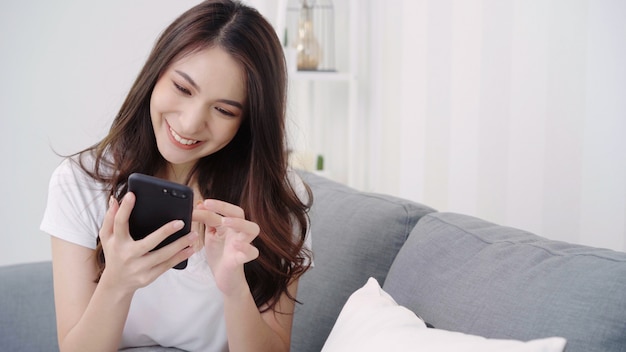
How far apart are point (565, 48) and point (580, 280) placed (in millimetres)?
844

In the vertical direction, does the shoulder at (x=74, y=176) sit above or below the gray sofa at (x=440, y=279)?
above

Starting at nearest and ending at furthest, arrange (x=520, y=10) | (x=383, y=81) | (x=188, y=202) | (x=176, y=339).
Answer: (x=188, y=202)
(x=176, y=339)
(x=520, y=10)
(x=383, y=81)

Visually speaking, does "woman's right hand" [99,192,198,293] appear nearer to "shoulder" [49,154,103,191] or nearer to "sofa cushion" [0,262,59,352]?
"shoulder" [49,154,103,191]

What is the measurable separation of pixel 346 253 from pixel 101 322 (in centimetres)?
Result: 57

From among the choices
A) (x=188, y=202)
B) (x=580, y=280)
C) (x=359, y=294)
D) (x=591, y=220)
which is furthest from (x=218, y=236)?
(x=591, y=220)

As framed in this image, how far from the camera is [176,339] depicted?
1.47 m

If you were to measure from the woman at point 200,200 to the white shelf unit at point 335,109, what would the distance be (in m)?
1.10

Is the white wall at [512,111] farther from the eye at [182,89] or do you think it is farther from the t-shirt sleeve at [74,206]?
the t-shirt sleeve at [74,206]

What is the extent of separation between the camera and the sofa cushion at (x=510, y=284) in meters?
0.96

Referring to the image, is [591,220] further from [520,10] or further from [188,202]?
[188,202]

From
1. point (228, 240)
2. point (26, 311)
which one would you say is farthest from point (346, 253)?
point (26, 311)

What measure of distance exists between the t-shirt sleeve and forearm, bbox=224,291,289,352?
320 millimetres

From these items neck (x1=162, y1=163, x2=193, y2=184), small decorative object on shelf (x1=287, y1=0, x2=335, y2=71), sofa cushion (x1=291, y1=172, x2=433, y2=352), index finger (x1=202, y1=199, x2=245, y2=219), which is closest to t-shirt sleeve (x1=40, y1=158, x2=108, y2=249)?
neck (x1=162, y1=163, x2=193, y2=184)

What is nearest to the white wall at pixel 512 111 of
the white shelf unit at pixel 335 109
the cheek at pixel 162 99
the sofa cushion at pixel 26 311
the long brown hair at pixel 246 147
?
the white shelf unit at pixel 335 109
